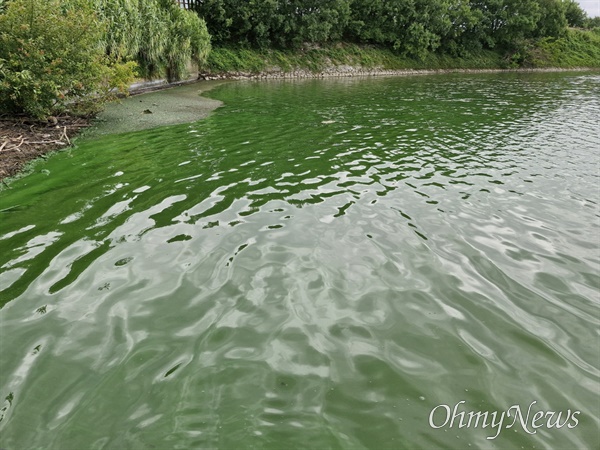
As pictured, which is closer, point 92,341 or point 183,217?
point 92,341

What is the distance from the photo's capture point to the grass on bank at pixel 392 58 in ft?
129

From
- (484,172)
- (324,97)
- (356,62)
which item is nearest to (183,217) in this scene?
(484,172)

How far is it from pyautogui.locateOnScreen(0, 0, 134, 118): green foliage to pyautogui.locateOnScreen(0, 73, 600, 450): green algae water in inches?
170

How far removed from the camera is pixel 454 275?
17.0 ft

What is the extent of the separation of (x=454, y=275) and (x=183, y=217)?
4.52 meters

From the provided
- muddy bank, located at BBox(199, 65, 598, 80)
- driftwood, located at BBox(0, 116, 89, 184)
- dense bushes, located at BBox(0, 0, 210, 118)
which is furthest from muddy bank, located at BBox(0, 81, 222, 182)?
muddy bank, located at BBox(199, 65, 598, 80)

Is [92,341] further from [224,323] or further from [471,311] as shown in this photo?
[471,311]

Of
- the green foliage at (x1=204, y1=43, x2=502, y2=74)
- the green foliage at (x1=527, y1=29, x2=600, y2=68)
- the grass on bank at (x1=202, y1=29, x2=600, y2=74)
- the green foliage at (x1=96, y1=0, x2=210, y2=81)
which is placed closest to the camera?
the green foliage at (x1=96, y1=0, x2=210, y2=81)

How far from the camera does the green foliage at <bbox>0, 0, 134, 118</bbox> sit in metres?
11.8

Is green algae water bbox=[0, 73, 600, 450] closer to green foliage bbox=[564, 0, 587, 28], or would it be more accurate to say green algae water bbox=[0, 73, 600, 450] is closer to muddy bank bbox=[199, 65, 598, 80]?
muddy bank bbox=[199, 65, 598, 80]

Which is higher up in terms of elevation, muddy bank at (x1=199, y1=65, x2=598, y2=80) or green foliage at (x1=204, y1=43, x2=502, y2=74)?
green foliage at (x1=204, y1=43, x2=502, y2=74)

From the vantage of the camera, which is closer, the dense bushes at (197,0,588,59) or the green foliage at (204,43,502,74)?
the green foliage at (204,43,502,74)

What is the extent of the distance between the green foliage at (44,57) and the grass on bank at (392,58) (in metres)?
23.2

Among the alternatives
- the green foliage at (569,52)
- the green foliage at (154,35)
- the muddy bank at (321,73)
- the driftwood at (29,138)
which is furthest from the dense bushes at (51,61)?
the green foliage at (569,52)
